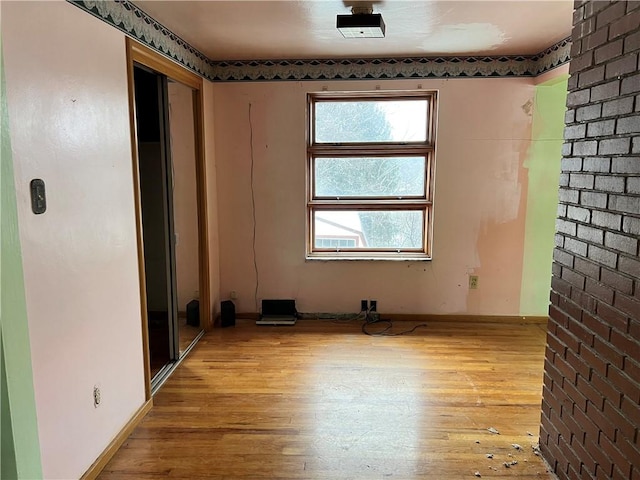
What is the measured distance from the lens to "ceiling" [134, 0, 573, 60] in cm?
265

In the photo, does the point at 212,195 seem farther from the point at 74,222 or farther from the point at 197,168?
the point at 74,222

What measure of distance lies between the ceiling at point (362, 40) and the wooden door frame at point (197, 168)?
0.80 feet

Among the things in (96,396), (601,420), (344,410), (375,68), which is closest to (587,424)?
(601,420)

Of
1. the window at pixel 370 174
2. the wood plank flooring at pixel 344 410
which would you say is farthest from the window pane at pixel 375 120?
the wood plank flooring at pixel 344 410

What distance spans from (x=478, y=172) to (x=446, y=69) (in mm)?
942

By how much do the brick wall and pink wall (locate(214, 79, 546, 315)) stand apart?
2.05 m

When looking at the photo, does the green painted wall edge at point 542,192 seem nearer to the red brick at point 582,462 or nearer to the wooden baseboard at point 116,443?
the red brick at point 582,462

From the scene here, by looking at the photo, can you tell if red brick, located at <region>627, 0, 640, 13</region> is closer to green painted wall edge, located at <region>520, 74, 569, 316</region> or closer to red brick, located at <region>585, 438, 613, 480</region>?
red brick, located at <region>585, 438, 613, 480</region>

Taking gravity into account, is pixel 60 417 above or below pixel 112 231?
below

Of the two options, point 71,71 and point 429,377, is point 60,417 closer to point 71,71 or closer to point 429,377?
point 71,71

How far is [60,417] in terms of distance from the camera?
6.28 ft

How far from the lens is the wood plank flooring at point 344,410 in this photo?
2256mm

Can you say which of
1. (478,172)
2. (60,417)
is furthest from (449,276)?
(60,417)

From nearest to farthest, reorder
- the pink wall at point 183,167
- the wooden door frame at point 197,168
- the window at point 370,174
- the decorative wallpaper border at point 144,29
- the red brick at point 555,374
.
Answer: the red brick at point 555,374, the decorative wallpaper border at point 144,29, the wooden door frame at point 197,168, the pink wall at point 183,167, the window at point 370,174
